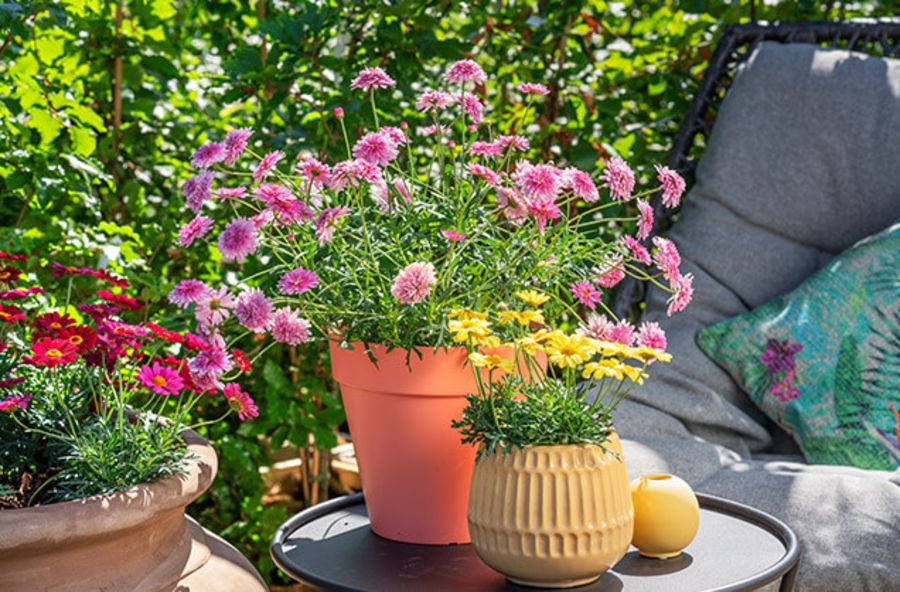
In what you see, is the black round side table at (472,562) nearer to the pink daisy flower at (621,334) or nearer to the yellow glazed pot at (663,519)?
the yellow glazed pot at (663,519)

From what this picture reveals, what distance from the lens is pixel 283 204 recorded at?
3.68 ft

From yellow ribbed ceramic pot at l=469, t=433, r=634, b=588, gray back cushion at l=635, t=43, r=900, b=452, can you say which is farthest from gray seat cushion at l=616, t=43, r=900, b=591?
yellow ribbed ceramic pot at l=469, t=433, r=634, b=588

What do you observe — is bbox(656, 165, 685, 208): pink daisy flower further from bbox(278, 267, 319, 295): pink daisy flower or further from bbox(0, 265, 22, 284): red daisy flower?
bbox(0, 265, 22, 284): red daisy flower

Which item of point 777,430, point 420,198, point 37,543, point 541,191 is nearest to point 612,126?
point 777,430

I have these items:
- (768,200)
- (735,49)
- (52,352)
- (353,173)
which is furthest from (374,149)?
(735,49)

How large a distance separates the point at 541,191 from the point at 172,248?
116cm

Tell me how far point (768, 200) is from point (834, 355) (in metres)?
0.36

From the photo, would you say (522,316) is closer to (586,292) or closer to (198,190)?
(586,292)

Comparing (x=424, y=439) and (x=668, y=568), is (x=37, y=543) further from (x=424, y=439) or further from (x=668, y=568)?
(x=668, y=568)

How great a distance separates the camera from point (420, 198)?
131 centimetres

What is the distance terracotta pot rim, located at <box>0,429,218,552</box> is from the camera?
98 centimetres

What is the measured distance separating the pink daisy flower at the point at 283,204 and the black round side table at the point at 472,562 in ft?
1.20

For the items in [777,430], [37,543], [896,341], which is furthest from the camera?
[777,430]

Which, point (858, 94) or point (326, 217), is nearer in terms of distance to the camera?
point (326, 217)
